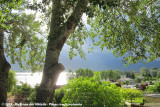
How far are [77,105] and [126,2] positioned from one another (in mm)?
4737

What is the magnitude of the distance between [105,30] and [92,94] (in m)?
4.05

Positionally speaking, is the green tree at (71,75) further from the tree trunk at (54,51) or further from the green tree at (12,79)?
the tree trunk at (54,51)

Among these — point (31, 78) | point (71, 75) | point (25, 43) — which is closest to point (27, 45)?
point (25, 43)

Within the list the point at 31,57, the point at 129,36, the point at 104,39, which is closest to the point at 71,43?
the point at 104,39

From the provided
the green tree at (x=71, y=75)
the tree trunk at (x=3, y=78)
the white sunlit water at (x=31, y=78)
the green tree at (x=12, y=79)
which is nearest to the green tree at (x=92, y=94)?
the white sunlit water at (x=31, y=78)

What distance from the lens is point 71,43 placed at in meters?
9.40

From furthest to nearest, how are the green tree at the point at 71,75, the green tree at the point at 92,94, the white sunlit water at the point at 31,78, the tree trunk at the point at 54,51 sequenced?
the green tree at the point at 71,75, the white sunlit water at the point at 31,78, the green tree at the point at 92,94, the tree trunk at the point at 54,51

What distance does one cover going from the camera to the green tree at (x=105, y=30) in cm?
497

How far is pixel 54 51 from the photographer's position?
199 inches

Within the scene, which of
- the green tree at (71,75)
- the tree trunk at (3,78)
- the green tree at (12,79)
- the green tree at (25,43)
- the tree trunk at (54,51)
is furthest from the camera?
the green tree at (71,75)

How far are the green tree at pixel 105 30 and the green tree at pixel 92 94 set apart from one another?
5.71ft

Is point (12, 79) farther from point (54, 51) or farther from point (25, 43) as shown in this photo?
point (54, 51)

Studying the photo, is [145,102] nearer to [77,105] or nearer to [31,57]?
[77,105]

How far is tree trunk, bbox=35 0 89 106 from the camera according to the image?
484 centimetres
